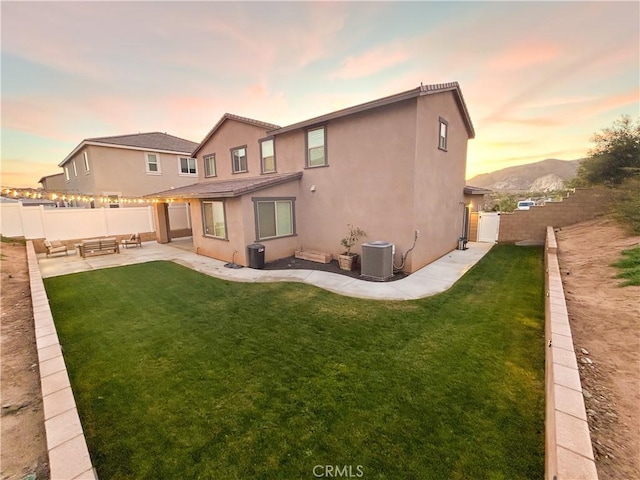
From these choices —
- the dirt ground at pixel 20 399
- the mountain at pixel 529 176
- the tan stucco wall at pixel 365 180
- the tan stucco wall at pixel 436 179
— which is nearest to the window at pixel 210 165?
the tan stucco wall at pixel 365 180

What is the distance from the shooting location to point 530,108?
50.6 feet

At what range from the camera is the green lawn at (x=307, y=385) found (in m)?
2.42

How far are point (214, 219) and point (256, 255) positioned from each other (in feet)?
10.6

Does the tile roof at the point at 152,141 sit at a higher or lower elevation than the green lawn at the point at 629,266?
higher

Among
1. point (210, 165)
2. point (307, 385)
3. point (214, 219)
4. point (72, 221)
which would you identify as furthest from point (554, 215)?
point (72, 221)

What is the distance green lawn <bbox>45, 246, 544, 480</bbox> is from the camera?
7.93ft

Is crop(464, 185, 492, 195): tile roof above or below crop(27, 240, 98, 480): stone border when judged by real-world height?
above

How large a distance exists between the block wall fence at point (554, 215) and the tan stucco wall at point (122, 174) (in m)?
22.5

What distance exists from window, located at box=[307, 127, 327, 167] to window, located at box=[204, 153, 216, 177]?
23.9 feet

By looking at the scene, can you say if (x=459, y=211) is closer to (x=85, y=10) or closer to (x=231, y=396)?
(x=231, y=396)

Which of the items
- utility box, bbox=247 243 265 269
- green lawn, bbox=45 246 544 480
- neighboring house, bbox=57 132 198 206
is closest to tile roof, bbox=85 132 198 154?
neighboring house, bbox=57 132 198 206

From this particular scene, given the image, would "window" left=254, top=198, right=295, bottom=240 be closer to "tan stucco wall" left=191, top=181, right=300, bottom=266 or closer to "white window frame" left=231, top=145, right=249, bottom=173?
"tan stucco wall" left=191, top=181, right=300, bottom=266

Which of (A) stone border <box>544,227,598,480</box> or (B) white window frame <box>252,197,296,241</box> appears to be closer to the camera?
(A) stone border <box>544,227,598,480</box>

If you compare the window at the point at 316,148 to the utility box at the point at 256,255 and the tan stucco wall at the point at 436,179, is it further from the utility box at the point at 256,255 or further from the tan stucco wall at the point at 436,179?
the utility box at the point at 256,255
